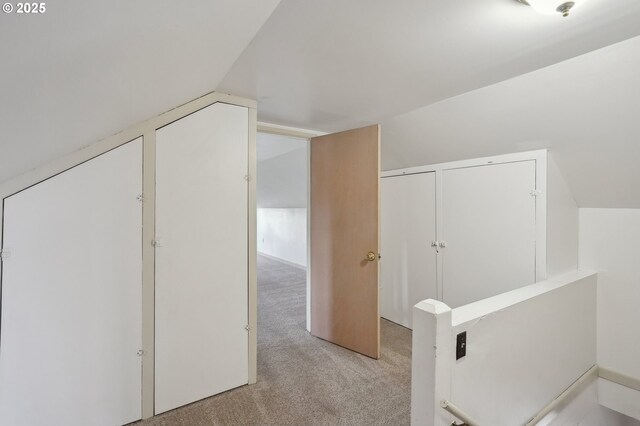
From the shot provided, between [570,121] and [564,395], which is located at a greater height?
[570,121]

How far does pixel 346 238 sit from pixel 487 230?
1.15 m

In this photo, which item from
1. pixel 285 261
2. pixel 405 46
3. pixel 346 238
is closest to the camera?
pixel 405 46

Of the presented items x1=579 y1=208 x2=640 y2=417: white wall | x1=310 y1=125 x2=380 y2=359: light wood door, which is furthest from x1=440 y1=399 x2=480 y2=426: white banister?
x1=579 y1=208 x2=640 y2=417: white wall

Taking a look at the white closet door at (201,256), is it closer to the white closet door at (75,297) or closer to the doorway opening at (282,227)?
the white closet door at (75,297)

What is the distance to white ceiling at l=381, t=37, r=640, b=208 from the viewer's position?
1431mm

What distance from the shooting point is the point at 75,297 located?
148 cm

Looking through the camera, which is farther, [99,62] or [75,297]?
[75,297]

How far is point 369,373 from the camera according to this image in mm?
2078

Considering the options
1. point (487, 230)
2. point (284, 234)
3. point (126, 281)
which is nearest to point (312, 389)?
point (126, 281)

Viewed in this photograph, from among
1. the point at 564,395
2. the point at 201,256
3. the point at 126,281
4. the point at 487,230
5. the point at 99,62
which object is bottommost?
the point at 564,395

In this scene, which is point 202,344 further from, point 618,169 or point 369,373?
point 618,169

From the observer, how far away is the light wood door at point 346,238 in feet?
7.44

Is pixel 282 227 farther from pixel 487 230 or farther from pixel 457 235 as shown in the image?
pixel 487 230

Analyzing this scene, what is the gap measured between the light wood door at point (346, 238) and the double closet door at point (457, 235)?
754 mm
